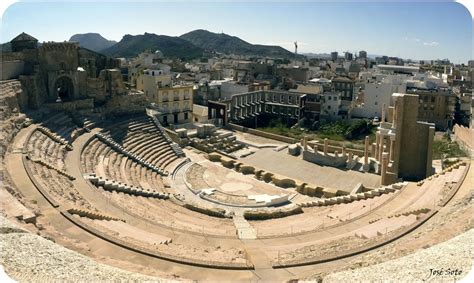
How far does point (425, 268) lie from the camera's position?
9.55 m

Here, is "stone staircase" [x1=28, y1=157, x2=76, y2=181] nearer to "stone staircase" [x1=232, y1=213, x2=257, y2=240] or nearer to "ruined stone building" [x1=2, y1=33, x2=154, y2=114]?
"stone staircase" [x1=232, y1=213, x2=257, y2=240]

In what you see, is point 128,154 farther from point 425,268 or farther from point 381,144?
point 425,268

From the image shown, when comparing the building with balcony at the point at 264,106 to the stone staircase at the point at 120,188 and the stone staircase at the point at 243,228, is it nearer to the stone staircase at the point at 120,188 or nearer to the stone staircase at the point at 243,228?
the stone staircase at the point at 120,188

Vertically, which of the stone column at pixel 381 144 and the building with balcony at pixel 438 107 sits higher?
the building with balcony at pixel 438 107

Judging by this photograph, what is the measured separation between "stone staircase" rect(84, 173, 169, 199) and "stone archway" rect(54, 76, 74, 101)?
15.1m

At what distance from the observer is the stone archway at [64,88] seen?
112 feet

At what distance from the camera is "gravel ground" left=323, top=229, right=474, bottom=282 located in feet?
30.1

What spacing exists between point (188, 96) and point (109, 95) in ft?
39.4

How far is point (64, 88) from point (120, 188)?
707 inches

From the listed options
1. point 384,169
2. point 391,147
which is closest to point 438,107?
point 391,147

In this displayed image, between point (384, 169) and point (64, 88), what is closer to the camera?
point (384, 169)

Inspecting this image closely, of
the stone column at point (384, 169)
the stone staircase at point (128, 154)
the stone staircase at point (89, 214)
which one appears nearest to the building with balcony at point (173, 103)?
the stone staircase at point (128, 154)

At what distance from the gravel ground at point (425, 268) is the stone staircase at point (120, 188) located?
570 inches

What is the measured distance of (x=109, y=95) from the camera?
35969 millimetres
